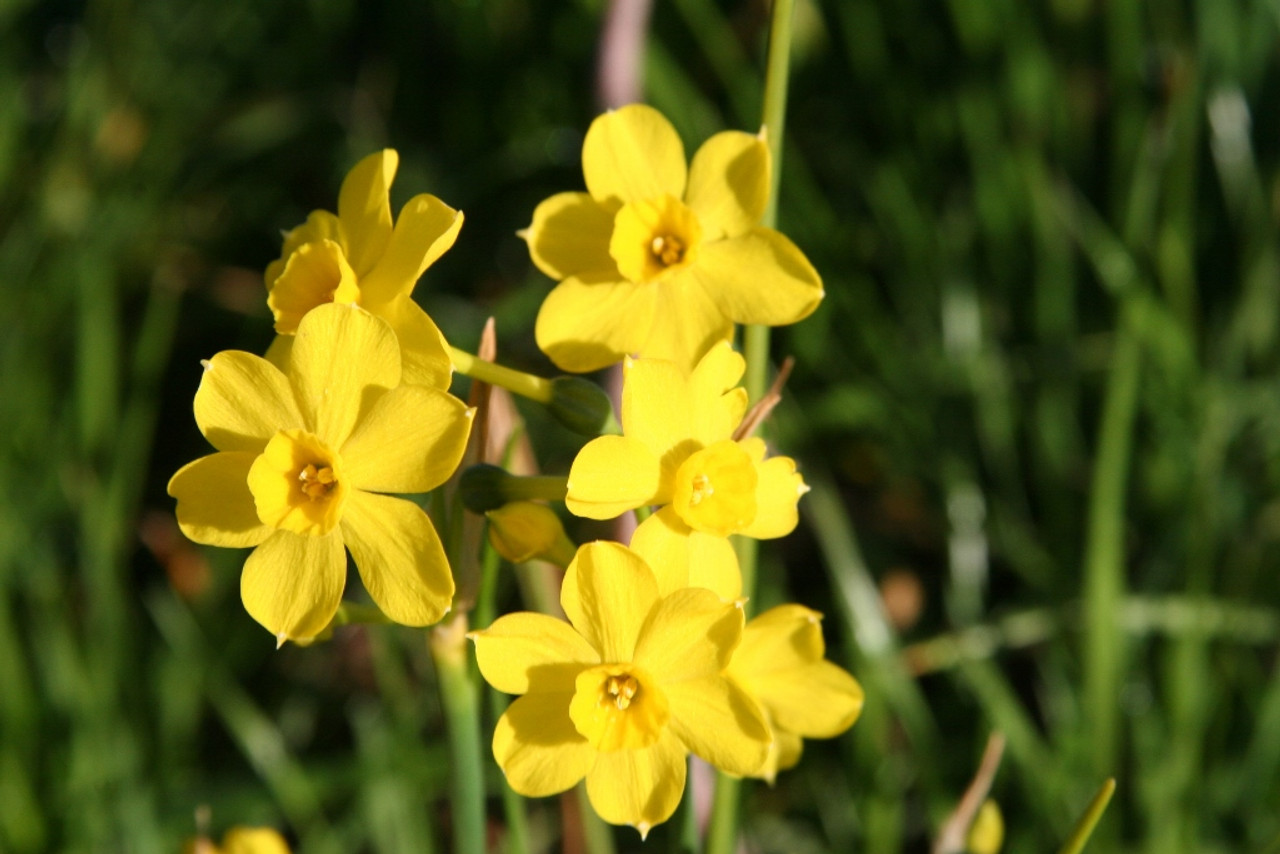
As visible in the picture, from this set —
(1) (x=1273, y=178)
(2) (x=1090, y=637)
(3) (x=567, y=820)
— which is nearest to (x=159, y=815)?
(3) (x=567, y=820)

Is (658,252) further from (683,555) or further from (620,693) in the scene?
(620,693)

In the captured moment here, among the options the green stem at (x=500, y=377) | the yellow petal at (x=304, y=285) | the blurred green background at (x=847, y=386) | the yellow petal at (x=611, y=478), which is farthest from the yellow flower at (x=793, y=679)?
the blurred green background at (x=847, y=386)

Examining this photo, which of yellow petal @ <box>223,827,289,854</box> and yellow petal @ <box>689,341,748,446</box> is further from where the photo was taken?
yellow petal @ <box>223,827,289,854</box>

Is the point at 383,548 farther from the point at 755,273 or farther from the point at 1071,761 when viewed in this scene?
the point at 1071,761

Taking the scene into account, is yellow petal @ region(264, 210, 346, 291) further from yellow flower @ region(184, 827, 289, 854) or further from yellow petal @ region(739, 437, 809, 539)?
yellow flower @ region(184, 827, 289, 854)

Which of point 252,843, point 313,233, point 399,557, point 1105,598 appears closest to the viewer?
point 399,557

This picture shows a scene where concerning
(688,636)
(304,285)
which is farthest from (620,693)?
(304,285)

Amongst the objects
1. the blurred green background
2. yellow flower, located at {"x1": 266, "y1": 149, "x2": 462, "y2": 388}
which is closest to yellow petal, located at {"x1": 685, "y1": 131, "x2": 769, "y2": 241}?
yellow flower, located at {"x1": 266, "y1": 149, "x2": 462, "y2": 388}

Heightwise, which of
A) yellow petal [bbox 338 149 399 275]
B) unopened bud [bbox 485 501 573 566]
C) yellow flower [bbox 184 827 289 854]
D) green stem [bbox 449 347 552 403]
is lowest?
yellow flower [bbox 184 827 289 854]
